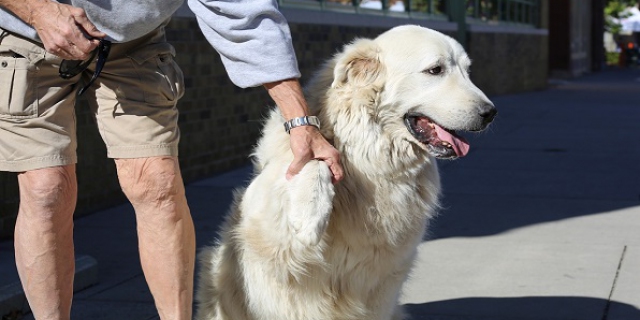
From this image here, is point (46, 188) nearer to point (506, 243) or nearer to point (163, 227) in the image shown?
point (163, 227)

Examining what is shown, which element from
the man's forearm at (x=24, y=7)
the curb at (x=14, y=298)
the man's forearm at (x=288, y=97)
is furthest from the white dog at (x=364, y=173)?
the curb at (x=14, y=298)

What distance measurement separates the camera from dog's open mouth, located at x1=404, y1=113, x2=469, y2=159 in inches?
156

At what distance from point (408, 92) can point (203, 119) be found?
632cm

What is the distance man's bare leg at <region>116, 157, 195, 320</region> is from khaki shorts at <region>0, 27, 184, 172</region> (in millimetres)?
67

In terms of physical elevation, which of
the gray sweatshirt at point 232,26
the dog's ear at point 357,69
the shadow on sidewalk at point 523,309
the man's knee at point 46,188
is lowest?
the shadow on sidewalk at point 523,309

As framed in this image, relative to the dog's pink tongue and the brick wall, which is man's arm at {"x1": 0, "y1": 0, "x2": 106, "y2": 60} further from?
the brick wall

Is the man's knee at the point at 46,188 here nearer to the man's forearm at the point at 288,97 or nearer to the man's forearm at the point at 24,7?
the man's forearm at the point at 24,7

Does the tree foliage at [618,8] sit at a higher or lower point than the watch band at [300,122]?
lower

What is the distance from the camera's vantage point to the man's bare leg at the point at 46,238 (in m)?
3.67

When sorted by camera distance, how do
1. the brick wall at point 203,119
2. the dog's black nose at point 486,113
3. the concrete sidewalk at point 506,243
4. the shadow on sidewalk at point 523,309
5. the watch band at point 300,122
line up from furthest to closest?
the brick wall at point 203,119, the concrete sidewalk at point 506,243, the shadow on sidewalk at point 523,309, the dog's black nose at point 486,113, the watch band at point 300,122

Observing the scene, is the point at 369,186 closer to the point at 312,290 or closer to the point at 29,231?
the point at 312,290

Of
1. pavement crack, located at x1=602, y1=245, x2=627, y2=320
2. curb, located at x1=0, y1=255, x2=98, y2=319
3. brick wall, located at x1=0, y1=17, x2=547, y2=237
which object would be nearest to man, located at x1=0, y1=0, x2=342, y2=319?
curb, located at x1=0, y1=255, x2=98, y2=319

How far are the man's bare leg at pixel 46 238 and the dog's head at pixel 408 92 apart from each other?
41.3 inches

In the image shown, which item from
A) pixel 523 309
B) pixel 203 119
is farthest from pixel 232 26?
pixel 203 119
